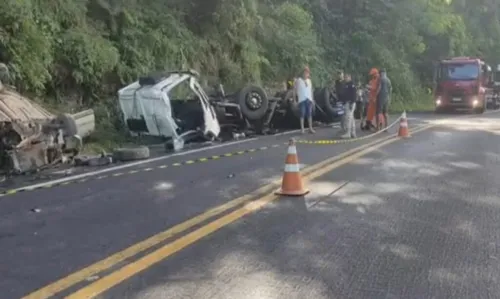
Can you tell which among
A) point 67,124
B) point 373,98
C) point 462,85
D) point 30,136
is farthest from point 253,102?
point 462,85

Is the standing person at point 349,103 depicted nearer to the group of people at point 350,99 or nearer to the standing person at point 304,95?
the group of people at point 350,99

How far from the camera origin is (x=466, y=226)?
6.86 m

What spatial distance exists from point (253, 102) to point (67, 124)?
7.45 metres

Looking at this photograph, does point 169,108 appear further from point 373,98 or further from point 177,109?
point 373,98

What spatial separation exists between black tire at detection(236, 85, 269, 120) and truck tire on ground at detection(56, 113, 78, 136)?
22.6 ft

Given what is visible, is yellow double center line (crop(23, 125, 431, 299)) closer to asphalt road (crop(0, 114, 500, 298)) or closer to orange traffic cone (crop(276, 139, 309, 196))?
asphalt road (crop(0, 114, 500, 298))

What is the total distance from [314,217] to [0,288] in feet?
11.0

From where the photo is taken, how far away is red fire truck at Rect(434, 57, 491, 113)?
3344cm

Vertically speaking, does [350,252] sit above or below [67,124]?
below

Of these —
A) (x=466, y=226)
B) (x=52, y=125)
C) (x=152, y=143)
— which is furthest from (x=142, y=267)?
(x=152, y=143)

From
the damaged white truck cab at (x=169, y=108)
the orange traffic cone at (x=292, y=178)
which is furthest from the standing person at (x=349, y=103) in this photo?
the orange traffic cone at (x=292, y=178)

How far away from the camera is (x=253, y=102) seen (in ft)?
60.3

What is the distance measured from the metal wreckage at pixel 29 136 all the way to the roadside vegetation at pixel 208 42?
3.26m

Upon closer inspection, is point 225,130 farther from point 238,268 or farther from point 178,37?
point 238,268
